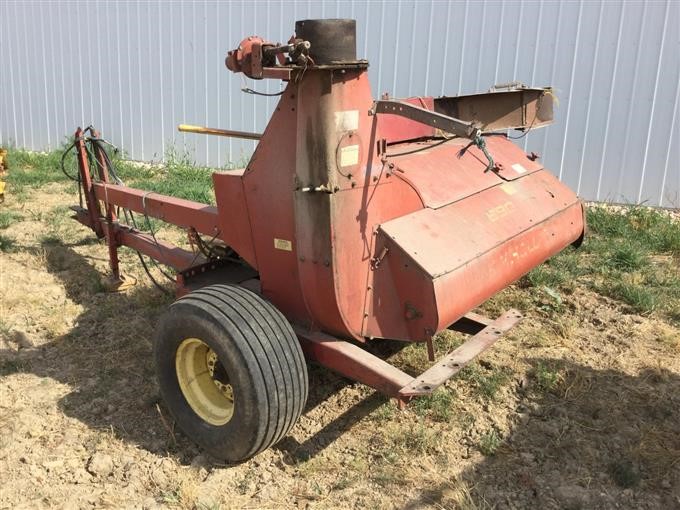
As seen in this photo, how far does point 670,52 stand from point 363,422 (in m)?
4.98

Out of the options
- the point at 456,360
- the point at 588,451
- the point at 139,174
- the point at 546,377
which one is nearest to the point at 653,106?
the point at 546,377

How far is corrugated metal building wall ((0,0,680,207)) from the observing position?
20.6ft

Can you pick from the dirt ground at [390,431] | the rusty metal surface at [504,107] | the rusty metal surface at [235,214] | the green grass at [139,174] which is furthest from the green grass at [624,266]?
the green grass at [139,174]

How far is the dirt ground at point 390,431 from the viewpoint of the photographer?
8.91 feet

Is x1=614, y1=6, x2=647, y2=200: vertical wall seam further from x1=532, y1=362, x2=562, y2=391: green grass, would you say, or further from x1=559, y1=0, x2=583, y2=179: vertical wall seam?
x1=532, y1=362, x2=562, y2=391: green grass

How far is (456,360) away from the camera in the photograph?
2846 mm

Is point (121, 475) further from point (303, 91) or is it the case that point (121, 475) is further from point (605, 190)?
point (605, 190)

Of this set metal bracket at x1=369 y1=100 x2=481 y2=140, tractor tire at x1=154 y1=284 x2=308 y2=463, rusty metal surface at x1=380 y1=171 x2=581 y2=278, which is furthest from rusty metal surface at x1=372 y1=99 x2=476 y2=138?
tractor tire at x1=154 y1=284 x2=308 y2=463

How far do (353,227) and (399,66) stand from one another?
16.1 feet

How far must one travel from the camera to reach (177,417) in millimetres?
3037

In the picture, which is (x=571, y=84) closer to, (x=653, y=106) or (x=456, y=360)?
(x=653, y=106)

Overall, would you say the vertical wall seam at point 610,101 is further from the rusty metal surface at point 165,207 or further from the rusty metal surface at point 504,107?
the rusty metal surface at point 165,207

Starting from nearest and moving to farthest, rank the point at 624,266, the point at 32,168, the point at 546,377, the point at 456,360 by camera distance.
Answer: the point at 456,360, the point at 546,377, the point at 624,266, the point at 32,168

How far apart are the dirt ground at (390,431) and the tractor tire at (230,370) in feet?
0.65
